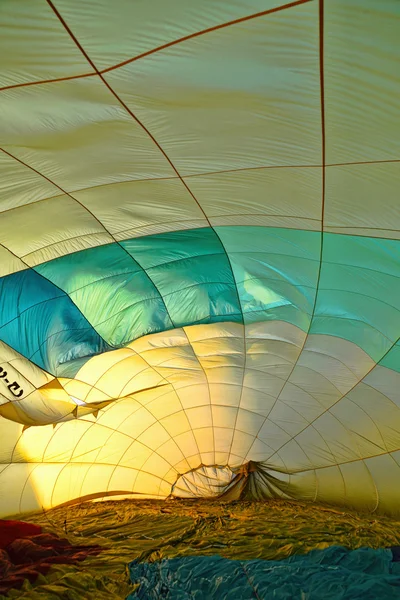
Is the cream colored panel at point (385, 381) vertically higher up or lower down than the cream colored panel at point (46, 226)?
lower down

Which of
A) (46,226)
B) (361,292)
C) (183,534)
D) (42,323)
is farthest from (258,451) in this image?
(46,226)

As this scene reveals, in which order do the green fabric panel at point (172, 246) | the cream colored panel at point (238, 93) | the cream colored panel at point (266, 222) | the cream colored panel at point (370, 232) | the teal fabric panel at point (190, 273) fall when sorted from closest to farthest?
the cream colored panel at point (238, 93) → the cream colored panel at point (370, 232) → the cream colored panel at point (266, 222) → the green fabric panel at point (172, 246) → the teal fabric panel at point (190, 273)

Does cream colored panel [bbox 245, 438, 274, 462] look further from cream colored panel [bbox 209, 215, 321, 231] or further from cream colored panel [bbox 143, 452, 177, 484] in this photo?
cream colored panel [bbox 209, 215, 321, 231]

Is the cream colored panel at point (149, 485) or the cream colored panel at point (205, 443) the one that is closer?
the cream colored panel at point (205, 443)

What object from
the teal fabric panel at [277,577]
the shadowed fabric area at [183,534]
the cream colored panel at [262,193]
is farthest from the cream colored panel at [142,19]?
the shadowed fabric area at [183,534]

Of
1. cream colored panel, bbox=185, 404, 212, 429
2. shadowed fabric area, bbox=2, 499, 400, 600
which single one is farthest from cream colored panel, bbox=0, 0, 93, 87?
cream colored panel, bbox=185, 404, 212, 429

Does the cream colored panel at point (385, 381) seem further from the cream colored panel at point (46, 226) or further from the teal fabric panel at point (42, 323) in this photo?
the cream colored panel at point (46, 226)
